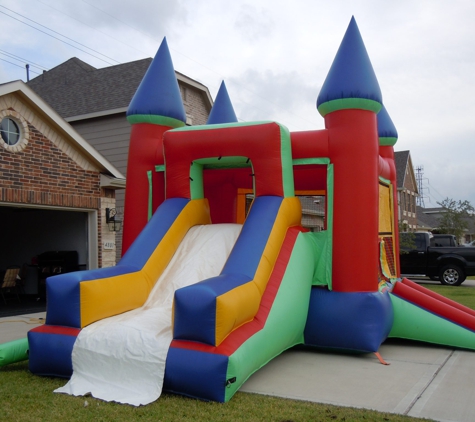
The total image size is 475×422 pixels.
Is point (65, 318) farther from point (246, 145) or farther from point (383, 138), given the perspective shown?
point (383, 138)

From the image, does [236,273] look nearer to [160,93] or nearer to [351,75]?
[351,75]

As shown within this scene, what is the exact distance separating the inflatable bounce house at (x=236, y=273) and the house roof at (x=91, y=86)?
27.1 ft

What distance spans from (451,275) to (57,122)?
12649mm

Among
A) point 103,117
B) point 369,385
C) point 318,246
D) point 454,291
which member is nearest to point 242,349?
point 369,385

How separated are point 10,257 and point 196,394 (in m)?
11.8

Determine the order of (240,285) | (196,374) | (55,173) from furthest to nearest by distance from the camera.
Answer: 1. (55,173)
2. (240,285)
3. (196,374)

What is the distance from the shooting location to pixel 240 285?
16.6 ft

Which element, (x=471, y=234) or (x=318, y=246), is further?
(x=471, y=234)

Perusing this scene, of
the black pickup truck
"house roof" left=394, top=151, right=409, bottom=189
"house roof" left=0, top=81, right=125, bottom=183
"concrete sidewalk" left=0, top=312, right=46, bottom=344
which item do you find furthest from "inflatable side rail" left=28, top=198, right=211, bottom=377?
"house roof" left=394, top=151, right=409, bottom=189

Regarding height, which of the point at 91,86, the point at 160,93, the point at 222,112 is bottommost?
the point at 160,93

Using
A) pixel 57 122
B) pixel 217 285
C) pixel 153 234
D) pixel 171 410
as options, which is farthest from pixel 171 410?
pixel 57 122

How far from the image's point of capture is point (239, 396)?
471 cm

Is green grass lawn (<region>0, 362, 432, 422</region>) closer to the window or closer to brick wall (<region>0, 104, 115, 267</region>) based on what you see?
brick wall (<region>0, 104, 115, 267</region>)

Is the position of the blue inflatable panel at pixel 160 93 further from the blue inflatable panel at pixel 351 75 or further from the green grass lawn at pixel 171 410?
the green grass lawn at pixel 171 410
